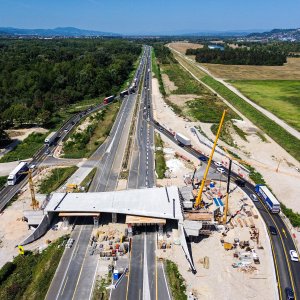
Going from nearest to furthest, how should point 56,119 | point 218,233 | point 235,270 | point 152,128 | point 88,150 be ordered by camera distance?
point 235,270, point 218,233, point 88,150, point 152,128, point 56,119

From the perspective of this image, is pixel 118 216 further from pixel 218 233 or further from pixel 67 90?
pixel 67 90

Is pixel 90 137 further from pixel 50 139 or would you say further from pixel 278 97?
pixel 278 97

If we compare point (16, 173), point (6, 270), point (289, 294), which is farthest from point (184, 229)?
point (16, 173)

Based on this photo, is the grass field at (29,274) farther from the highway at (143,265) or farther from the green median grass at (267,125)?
the green median grass at (267,125)

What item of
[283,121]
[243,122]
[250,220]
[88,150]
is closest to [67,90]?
[88,150]

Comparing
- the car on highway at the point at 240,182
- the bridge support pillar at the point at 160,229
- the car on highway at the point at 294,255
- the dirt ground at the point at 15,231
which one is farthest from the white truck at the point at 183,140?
the car on highway at the point at 294,255

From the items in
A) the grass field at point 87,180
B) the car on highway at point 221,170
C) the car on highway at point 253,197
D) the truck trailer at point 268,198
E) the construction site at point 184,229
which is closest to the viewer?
the construction site at point 184,229

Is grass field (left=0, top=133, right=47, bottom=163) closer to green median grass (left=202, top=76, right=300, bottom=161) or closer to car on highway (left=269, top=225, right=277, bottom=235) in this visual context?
car on highway (left=269, top=225, right=277, bottom=235)
